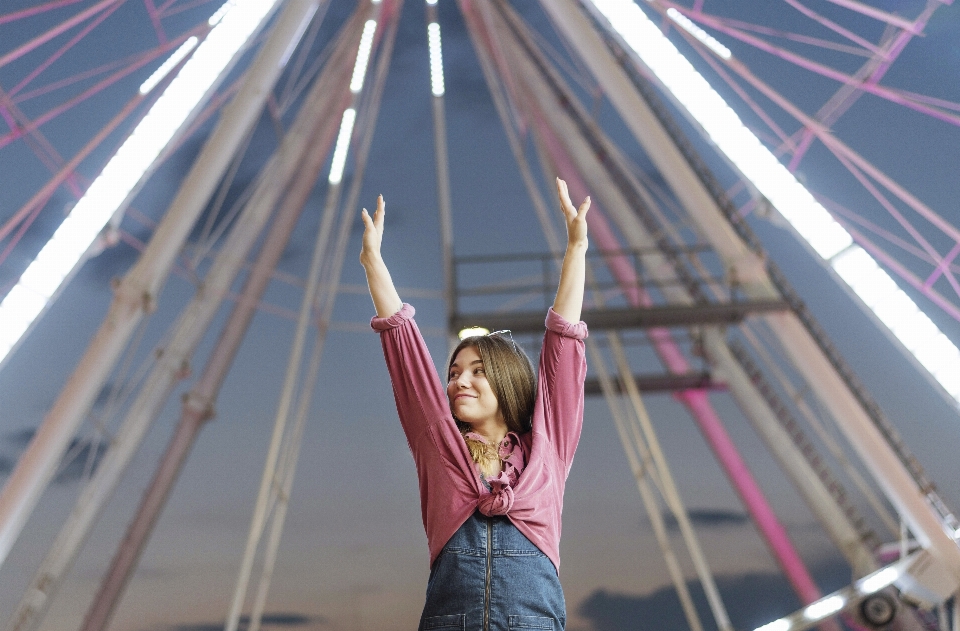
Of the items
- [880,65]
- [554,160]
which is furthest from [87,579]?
[880,65]

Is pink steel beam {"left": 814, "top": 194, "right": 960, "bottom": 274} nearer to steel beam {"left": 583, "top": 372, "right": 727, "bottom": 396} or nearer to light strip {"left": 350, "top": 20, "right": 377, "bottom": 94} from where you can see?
steel beam {"left": 583, "top": 372, "right": 727, "bottom": 396}

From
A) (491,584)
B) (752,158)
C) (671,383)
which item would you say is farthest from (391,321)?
(671,383)

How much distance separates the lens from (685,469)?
62.4ft

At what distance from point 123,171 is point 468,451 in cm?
610

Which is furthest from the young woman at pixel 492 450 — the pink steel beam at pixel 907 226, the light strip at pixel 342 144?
the light strip at pixel 342 144

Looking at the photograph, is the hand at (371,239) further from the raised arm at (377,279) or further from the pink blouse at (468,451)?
the pink blouse at (468,451)

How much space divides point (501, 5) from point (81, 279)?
10.1 meters

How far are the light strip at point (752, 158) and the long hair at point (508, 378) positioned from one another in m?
6.28

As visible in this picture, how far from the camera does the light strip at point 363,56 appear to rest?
10.2 m

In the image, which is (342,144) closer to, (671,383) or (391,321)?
(671,383)

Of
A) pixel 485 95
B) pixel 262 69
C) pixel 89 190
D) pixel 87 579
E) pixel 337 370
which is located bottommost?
pixel 89 190

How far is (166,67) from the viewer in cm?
880

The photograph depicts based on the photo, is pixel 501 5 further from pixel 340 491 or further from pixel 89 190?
pixel 340 491

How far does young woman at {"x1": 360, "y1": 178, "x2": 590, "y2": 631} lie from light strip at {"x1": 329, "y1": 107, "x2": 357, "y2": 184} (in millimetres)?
8489
